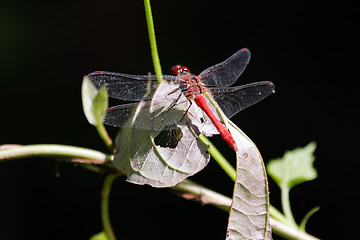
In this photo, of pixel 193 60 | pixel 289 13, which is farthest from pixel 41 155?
pixel 289 13

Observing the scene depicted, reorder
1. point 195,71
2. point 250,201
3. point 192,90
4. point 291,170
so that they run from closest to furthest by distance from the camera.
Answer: point 250,201 → point 192,90 → point 291,170 → point 195,71

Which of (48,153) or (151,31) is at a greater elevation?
(151,31)

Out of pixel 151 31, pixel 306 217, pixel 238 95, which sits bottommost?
pixel 306 217

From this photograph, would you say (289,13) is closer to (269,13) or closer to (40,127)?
(269,13)

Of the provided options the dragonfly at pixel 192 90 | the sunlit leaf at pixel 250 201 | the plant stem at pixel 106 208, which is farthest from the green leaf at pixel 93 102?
the sunlit leaf at pixel 250 201

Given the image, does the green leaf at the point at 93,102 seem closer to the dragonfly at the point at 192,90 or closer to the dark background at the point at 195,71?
the dragonfly at the point at 192,90

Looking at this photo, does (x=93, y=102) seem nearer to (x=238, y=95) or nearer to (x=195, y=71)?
(x=238, y=95)

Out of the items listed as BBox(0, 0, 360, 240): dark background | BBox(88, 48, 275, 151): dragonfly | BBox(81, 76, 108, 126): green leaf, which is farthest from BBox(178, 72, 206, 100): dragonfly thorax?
BBox(0, 0, 360, 240): dark background

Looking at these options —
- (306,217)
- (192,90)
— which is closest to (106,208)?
(192,90)
